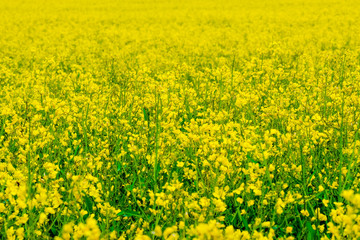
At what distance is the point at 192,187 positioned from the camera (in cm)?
276

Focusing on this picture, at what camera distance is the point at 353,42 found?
29.5 feet

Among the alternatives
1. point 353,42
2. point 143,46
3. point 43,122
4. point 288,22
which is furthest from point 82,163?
Answer: point 288,22

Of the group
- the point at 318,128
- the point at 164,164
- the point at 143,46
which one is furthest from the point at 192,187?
the point at 143,46

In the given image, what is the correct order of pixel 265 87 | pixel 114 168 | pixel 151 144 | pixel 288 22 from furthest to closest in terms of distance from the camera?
1. pixel 288 22
2. pixel 265 87
3. pixel 151 144
4. pixel 114 168

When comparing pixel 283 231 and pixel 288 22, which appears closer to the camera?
pixel 283 231

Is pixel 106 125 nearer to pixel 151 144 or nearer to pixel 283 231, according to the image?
pixel 151 144

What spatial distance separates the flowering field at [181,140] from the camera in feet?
6.53

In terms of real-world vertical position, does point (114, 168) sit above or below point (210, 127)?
below

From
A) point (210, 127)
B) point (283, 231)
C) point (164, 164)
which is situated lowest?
point (283, 231)

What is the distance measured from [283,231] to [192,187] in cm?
75

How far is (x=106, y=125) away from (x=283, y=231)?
172cm

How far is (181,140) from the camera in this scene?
8.71 ft

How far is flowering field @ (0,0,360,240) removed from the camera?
1.99 meters

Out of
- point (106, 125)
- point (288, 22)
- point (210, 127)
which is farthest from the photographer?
point (288, 22)
